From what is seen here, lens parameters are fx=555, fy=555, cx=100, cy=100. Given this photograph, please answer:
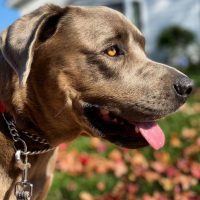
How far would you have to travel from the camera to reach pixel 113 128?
3971 millimetres

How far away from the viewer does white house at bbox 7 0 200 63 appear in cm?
1767

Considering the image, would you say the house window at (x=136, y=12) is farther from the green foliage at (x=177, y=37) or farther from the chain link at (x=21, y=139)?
the chain link at (x=21, y=139)

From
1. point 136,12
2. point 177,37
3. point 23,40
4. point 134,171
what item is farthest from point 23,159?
point 136,12

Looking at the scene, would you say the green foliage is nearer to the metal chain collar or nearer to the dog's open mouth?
the dog's open mouth

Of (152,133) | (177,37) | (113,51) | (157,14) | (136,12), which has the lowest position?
(136,12)

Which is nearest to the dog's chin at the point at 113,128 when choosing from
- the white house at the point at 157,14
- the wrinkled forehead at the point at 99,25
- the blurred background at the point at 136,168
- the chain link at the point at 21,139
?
the chain link at the point at 21,139

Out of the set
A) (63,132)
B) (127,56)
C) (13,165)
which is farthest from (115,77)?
(13,165)

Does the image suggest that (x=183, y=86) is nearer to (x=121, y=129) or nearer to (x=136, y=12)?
(x=121, y=129)

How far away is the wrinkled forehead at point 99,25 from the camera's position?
3.97 m

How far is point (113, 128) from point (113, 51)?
1.81 feet

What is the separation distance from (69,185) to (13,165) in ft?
7.37

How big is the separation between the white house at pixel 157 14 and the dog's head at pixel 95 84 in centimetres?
1401

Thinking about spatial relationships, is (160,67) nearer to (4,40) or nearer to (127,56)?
(127,56)

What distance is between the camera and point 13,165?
12.7ft
